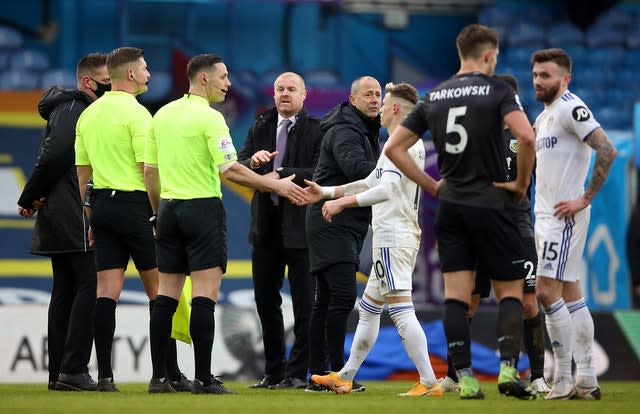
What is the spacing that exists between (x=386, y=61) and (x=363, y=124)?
15.6m

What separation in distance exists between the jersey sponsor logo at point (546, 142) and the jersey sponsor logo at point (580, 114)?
205 millimetres

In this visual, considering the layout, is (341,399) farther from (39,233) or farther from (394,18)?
(394,18)

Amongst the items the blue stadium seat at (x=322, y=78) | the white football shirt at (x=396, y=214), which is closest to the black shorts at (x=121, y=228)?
the white football shirt at (x=396, y=214)

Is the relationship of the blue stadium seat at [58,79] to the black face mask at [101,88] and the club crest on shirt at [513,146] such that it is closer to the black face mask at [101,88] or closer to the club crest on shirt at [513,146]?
the black face mask at [101,88]

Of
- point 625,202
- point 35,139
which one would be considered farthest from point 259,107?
point 625,202

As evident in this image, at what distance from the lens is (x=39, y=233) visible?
8789 mm

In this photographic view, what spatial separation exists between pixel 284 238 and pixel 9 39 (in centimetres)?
1367

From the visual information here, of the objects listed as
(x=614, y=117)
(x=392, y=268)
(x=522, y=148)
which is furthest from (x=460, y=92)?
(x=614, y=117)

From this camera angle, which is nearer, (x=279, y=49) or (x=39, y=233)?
(x=39, y=233)

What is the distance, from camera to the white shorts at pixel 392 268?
8086mm

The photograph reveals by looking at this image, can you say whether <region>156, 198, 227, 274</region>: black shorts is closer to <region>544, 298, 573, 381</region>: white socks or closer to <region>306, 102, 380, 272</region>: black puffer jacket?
<region>306, 102, 380, 272</region>: black puffer jacket

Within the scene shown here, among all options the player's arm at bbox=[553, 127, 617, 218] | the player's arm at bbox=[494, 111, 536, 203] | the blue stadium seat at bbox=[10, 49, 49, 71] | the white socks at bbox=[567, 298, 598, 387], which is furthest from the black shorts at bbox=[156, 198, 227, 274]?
the blue stadium seat at bbox=[10, 49, 49, 71]

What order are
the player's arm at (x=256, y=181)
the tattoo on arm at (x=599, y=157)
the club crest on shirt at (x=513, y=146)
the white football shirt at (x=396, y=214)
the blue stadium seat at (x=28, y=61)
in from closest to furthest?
the tattoo on arm at (x=599, y=157) → the player's arm at (x=256, y=181) → the white football shirt at (x=396, y=214) → the club crest on shirt at (x=513, y=146) → the blue stadium seat at (x=28, y=61)

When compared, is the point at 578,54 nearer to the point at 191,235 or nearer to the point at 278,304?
the point at 278,304
